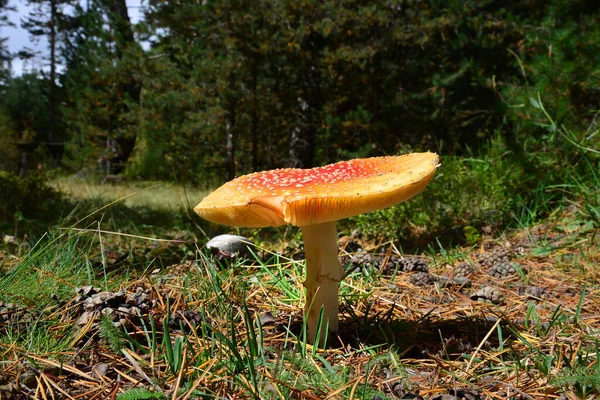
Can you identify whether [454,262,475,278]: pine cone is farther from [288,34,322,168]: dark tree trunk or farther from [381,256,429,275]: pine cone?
[288,34,322,168]: dark tree trunk

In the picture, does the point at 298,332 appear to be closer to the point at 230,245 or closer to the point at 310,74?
Answer: the point at 230,245

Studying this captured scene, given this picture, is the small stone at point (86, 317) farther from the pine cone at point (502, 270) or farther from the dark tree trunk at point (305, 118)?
the dark tree trunk at point (305, 118)

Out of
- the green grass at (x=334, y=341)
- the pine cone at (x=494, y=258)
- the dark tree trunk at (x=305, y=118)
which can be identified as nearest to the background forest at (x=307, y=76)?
the dark tree trunk at (x=305, y=118)

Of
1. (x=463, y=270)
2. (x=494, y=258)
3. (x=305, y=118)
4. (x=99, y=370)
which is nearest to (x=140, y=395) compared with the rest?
(x=99, y=370)

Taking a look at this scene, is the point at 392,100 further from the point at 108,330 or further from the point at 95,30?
the point at 108,330

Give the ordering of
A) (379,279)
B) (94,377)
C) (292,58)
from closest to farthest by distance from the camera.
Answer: (94,377) < (379,279) < (292,58)

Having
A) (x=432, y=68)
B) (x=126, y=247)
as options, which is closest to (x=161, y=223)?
(x=126, y=247)
